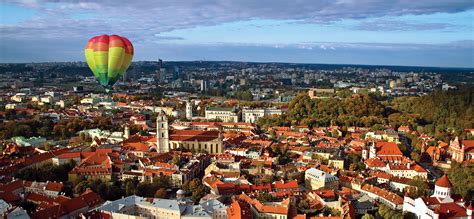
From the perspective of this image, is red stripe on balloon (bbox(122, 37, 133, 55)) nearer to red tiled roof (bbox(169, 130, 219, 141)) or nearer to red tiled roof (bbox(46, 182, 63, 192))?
red tiled roof (bbox(46, 182, 63, 192))

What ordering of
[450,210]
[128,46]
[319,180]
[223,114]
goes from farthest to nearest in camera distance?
1. [223,114]
2. [319,180]
3. [128,46]
4. [450,210]

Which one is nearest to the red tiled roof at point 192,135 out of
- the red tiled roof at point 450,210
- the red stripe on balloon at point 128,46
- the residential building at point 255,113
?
the red stripe on balloon at point 128,46

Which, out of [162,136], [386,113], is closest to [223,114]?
[386,113]

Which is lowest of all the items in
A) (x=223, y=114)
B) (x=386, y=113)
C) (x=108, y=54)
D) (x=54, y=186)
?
(x=223, y=114)

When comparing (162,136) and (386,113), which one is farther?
(386,113)

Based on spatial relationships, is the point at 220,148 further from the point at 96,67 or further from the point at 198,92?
the point at 198,92

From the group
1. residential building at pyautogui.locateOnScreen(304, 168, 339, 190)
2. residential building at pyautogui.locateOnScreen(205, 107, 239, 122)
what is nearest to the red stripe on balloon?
residential building at pyautogui.locateOnScreen(304, 168, 339, 190)

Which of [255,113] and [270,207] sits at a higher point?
[270,207]

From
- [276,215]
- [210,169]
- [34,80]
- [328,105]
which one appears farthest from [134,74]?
[276,215]

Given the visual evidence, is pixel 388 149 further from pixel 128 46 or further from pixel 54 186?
pixel 54 186
